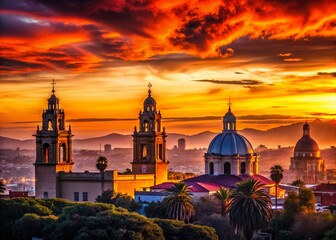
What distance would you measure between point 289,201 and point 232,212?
648cm

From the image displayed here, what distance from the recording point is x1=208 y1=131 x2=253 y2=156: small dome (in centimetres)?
9806

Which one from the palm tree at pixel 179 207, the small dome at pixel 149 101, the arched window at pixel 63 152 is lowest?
the palm tree at pixel 179 207

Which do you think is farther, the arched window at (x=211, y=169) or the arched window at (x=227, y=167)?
the arched window at (x=211, y=169)

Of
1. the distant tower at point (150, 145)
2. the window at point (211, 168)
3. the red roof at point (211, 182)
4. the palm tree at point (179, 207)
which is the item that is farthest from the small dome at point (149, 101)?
the palm tree at point (179, 207)

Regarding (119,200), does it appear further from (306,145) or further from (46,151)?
(306,145)

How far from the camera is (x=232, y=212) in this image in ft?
241

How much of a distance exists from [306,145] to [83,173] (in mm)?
89995

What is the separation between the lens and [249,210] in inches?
2864

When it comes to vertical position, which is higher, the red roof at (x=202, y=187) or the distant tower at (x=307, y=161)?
the distant tower at (x=307, y=161)

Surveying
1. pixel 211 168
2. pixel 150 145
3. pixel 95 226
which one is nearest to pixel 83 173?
pixel 150 145

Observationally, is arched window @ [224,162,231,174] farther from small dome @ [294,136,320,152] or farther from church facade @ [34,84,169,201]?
small dome @ [294,136,320,152]

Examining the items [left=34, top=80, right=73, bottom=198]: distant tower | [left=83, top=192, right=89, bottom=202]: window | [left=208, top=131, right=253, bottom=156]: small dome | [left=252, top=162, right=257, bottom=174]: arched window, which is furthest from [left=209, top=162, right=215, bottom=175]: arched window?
[left=34, top=80, right=73, bottom=198]: distant tower

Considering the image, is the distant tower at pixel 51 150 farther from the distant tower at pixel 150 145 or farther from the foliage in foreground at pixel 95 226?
the foliage in foreground at pixel 95 226

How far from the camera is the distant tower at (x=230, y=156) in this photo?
9744 centimetres
